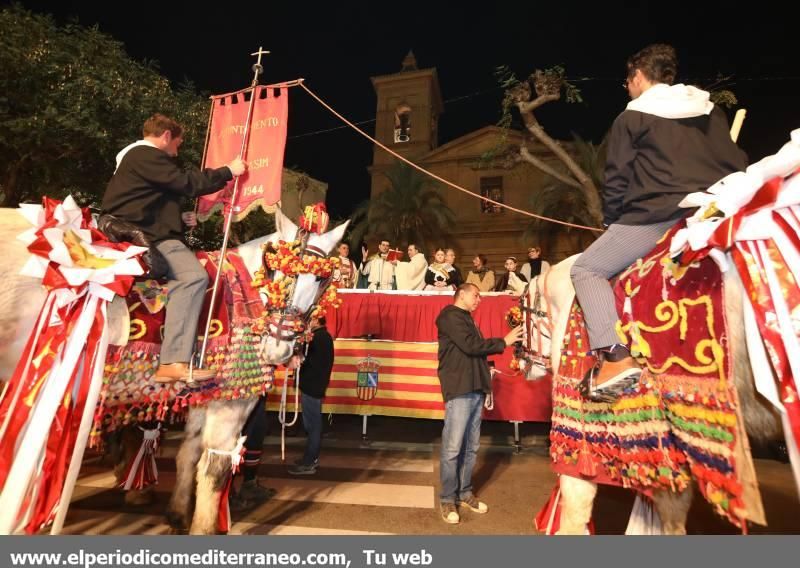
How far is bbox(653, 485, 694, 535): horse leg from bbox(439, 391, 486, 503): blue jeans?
1.90 meters

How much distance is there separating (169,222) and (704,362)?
12.4ft

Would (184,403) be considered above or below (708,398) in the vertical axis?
below

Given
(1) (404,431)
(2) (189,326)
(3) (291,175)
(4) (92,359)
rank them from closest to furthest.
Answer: (4) (92,359), (2) (189,326), (1) (404,431), (3) (291,175)

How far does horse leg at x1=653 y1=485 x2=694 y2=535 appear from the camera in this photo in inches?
102

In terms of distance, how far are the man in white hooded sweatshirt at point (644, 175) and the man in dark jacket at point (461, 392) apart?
1536mm

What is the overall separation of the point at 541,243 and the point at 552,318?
71.4 feet

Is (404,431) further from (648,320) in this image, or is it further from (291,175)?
(291,175)

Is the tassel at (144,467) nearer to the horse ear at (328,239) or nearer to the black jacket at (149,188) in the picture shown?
the black jacket at (149,188)

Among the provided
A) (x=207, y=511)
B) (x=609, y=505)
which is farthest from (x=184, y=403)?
(x=609, y=505)

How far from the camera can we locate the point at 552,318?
126 inches

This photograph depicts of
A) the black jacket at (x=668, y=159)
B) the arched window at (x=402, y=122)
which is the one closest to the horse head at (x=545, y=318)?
the black jacket at (x=668, y=159)

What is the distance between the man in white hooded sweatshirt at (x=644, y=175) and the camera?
2.33m

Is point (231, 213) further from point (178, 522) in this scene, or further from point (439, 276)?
point (439, 276)

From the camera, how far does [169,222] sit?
3.27 m
